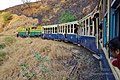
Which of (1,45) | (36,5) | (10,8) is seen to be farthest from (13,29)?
(1,45)

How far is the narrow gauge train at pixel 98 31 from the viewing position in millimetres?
3846

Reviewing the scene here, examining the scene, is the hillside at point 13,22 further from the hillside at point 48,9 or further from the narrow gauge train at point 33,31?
the narrow gauge train at point 33,31

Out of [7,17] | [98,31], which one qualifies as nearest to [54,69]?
[98,31]

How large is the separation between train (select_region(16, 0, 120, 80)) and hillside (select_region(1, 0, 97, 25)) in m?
11.5

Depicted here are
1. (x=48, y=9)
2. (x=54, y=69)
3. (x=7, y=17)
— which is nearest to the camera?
(x=54, y=69)

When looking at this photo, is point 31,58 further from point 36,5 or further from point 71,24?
point 36,5

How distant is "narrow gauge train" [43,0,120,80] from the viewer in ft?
12.6

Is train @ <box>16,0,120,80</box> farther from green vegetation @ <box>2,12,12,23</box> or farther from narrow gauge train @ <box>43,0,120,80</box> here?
green vegetation @ <box>2,12,12,23</box>

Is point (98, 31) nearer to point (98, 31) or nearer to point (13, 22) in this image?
point (98, 31)

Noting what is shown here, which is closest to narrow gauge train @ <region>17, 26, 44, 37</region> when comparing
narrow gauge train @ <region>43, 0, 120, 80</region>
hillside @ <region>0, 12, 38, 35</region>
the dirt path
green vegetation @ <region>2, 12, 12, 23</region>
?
narrow gauge train @ <region>43, 0, 120, 80</region>

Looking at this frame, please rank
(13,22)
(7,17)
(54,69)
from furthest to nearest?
1. (7,17)
2. (13,22)
3. (54,69)

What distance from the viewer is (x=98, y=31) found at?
314 inches

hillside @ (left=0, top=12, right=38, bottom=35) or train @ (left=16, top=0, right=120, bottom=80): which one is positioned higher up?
hillside @ (left=0, top=12, right=38, bottom=35)

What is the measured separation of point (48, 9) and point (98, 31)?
44303 millimetres
